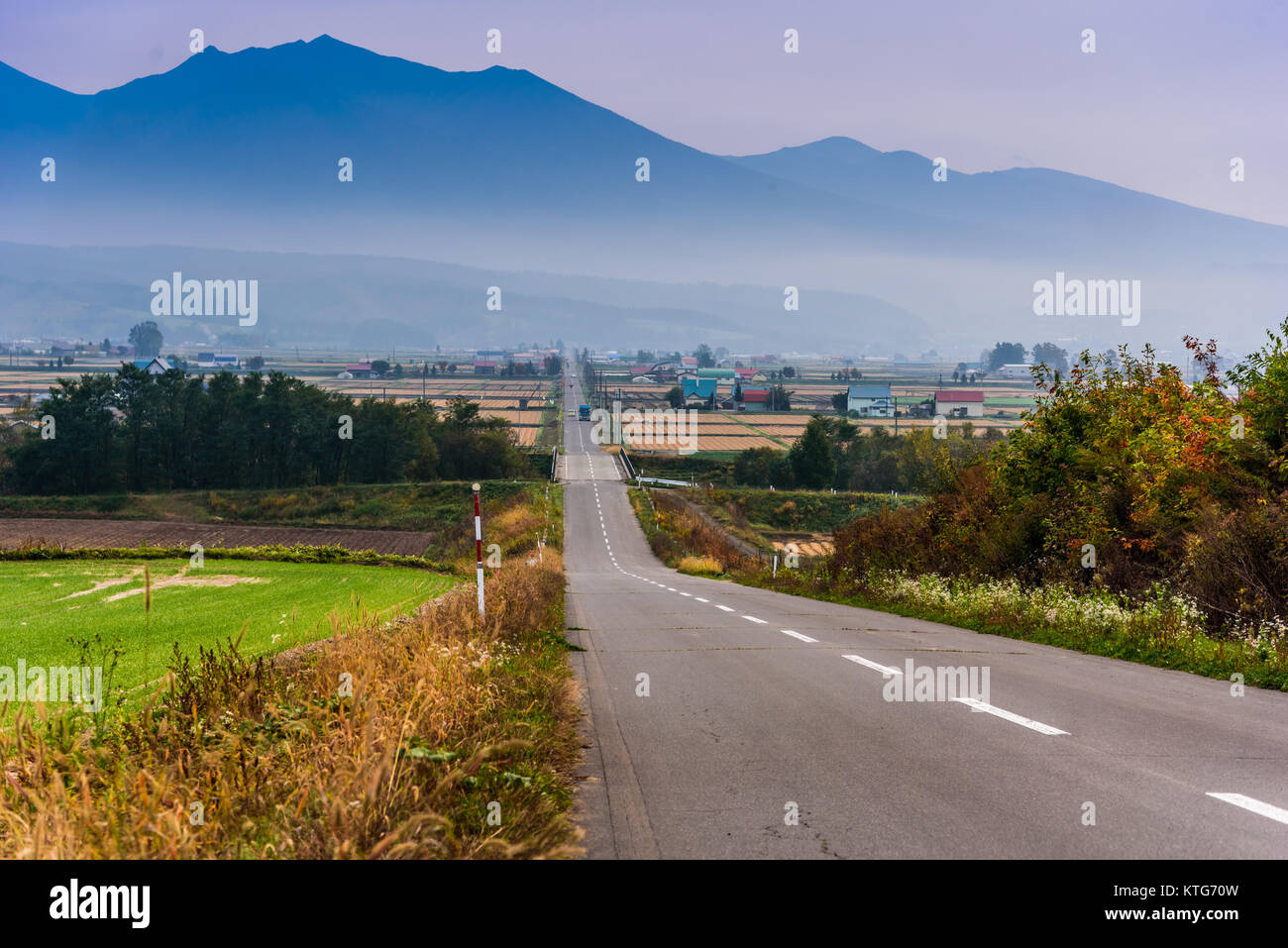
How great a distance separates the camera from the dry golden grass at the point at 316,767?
438 cm

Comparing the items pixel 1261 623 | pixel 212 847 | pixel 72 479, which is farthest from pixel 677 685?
pixel 72 479

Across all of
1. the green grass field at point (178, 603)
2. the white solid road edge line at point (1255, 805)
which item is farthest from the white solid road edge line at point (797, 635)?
the white solid road edge line at point (1255, 805)

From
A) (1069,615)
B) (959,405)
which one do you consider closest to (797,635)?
(1069,615)

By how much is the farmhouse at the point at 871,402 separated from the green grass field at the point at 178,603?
136m

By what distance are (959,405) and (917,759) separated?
177 metres

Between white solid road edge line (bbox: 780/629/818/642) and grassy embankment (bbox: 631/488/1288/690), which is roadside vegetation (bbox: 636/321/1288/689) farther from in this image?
white solid road edge line (bbox: 780/629/818/642)

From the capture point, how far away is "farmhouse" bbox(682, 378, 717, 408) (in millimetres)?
184163

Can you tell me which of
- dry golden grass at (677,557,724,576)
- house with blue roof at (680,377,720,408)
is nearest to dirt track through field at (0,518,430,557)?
dry golden grass at (677,557,724,576)

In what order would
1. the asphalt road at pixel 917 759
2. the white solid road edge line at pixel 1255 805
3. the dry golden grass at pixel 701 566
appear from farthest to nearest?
1. the dry golden grass at pixel 701 566
2. the white solid road edge line at pixel 1255 805
3. the asphalt road at pixel 917 759

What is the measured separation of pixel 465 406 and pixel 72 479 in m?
41.1

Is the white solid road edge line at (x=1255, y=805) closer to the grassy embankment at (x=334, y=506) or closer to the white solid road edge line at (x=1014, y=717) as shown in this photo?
the white solid road edge line at (x=1014, y=717)

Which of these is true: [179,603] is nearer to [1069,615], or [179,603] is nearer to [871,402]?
[1069,615]

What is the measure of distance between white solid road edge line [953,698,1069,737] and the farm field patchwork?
19.5 feet
